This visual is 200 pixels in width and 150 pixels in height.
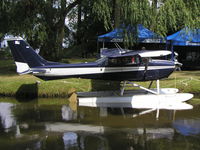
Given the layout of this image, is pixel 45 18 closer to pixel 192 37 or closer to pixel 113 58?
pixel 113 58

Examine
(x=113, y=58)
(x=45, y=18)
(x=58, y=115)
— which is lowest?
(x=58, y=115)

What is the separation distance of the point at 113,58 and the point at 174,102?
10.2ft

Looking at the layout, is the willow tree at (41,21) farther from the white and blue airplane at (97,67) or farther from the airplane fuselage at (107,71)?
the airplane fuselage at (107,71)

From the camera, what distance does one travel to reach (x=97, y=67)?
39.9 ft

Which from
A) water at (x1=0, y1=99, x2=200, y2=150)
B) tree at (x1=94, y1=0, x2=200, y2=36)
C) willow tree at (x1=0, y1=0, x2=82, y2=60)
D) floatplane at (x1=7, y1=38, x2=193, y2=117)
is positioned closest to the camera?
water at (x1=0, y1=99, x2=200, y2=150)

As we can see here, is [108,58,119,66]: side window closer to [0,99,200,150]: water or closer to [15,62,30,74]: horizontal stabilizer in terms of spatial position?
[0,99,200,150]: water

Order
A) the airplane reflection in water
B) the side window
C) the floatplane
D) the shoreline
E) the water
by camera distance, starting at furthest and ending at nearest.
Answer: the shoreline
the side window
the floatplane
the airplane reflection in water
the water

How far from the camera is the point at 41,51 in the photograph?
20.3 m

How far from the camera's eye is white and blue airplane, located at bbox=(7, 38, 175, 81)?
1196 centimetres

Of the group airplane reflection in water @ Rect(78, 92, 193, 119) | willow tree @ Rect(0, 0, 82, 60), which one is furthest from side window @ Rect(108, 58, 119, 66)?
willow tree @ Rect(0, 0, 82, 60)

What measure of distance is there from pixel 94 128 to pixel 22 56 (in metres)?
4.99

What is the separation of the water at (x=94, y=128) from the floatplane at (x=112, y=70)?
0.79 m

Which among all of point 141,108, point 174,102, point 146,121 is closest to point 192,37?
point 174,102

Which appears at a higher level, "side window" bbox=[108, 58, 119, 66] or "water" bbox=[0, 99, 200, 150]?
"side window" bbox=[108, 58, 119, 66]
